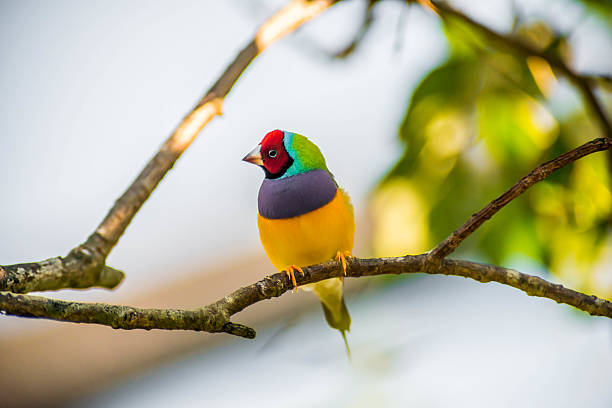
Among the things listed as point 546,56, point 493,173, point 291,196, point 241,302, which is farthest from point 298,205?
point 546,56

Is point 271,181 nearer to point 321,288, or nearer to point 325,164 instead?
point 325,164

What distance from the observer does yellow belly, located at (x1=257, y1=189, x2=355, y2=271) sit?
1.48 meters

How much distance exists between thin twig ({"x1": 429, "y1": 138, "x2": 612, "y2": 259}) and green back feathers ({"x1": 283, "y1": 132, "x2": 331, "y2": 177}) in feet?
1.48

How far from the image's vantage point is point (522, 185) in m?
1.06

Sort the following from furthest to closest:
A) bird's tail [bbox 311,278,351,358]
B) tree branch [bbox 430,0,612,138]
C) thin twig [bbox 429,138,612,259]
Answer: bird's tail [bbox 311,278,351,358], tree branch [bbox 430,0,612,138], thin twig [bbox 429,138,612,259]

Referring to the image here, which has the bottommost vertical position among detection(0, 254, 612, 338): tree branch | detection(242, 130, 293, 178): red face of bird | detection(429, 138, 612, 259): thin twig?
detection(0, 254, 612, 338): tree branch

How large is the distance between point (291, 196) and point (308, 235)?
103 mm

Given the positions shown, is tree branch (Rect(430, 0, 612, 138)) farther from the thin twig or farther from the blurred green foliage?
the thin twig

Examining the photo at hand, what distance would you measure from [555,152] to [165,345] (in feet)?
8.60

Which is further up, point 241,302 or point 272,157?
point 272,157

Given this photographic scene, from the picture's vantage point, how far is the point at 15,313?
0.85 m

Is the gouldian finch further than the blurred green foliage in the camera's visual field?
No

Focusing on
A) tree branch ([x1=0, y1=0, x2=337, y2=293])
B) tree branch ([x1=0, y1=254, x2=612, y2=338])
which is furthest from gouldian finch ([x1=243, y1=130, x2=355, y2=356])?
tree branch ([x1=0, y1=254, x2=612, y2=338])

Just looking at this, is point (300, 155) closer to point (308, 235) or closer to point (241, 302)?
point (308, 235)
